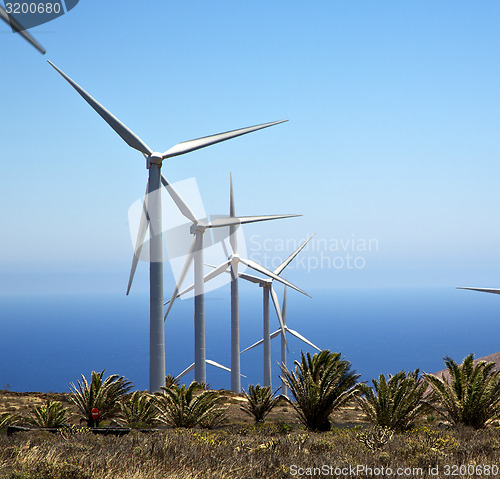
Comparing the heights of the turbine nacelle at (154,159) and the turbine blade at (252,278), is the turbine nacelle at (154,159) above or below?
above

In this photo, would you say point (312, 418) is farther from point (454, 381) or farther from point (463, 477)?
point (463, 477)

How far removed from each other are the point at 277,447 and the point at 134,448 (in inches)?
143

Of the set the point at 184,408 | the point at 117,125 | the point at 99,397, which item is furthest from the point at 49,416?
the point at 117,125

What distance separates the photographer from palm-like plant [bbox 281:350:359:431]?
70.4 feet

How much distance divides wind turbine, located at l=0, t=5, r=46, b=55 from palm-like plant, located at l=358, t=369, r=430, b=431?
16.4m

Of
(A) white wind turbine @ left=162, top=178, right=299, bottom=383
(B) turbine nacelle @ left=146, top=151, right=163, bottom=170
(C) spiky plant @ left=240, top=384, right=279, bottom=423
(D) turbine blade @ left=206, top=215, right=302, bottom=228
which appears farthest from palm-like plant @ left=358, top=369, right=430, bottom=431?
(D) turbine blade @ left=206, top=215, right=302, bottom=228

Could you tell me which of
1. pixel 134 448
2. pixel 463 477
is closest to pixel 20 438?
pixel 134 448

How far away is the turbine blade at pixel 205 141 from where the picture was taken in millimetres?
35562

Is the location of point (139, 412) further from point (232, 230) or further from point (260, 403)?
point (232, 230)

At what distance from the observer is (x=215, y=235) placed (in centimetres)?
5078

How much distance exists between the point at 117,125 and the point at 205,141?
5767 millimetres

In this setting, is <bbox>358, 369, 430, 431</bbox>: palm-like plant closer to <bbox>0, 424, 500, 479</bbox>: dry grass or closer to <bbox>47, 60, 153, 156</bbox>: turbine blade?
<bbox>0, 424, 500, 479</bbox>: dry grass

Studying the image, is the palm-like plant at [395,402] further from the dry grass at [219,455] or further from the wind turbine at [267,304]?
the wind turbine at [267,304]

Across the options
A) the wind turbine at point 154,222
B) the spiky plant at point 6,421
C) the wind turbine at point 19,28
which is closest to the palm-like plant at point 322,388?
the spiky plant at point 6,421
